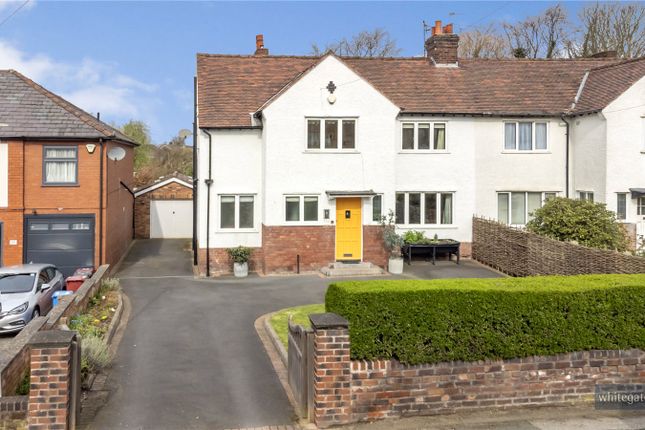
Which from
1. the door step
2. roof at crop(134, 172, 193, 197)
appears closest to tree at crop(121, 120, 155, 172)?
roof at crop(134, 172, 193, 197)

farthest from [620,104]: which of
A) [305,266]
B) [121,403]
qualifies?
[121,403]

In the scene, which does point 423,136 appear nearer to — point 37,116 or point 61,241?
point 61,241

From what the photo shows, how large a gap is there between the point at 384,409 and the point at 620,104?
18.9 m

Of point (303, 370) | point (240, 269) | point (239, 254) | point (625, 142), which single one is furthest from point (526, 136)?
point (303, 370)

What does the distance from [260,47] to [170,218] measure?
45.9ft

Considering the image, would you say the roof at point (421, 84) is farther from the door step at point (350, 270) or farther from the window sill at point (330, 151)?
the door step at point (350, 270)

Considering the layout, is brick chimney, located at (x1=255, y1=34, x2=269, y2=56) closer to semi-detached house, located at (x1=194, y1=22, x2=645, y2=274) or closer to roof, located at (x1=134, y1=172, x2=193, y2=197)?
semi-detached house, located at (x1=194, y1=22, x2=645, y2=274)

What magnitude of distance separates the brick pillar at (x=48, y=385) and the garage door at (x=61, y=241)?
1506cm

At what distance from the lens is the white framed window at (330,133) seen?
858 inches

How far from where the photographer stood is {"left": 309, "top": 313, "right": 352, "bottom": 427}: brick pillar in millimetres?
8023

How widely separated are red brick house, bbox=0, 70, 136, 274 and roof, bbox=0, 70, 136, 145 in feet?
0.11

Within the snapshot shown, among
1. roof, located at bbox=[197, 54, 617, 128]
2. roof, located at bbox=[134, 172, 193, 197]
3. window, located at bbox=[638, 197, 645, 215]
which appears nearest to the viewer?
window, located at bbox=[638, 197, 645, 215]

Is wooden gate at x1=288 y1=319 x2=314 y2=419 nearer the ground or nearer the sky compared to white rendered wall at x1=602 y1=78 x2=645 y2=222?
nearer the ground

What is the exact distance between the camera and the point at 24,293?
15.4 m
